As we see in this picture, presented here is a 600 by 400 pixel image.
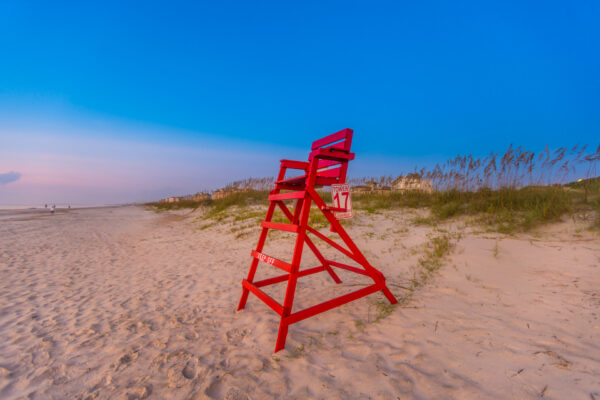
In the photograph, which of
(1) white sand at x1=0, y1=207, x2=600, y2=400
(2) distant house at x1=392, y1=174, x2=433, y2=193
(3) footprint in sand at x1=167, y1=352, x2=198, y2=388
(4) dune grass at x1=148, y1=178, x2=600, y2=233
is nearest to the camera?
(1) white sand at x1=0, y1=207, x2=600, y2=400

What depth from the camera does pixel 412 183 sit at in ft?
33.9

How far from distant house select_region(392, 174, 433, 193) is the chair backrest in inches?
297

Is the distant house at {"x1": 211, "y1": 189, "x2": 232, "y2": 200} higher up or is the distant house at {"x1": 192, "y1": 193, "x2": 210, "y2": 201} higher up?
the distant house at {"x1": 211, "y1": 189, "x2": 232, "y2": 200}

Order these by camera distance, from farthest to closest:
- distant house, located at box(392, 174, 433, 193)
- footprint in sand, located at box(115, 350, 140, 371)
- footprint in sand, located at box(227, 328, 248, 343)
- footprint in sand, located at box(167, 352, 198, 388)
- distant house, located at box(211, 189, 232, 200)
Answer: distant house, located at box(211, 189, 232, 200), distant house, located at box(392, 174, 433, 193), footprint in sand, located at box(227, 328, 248, 343), footprint in sand, located at box(115, 350, 140, 371), footprint in sand, located at box(167, 352, 198, 388)

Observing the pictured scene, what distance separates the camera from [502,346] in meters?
2.31

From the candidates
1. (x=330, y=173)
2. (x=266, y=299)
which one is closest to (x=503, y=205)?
(x=330, y=173)

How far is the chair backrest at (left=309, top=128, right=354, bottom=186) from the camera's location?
9.16 feet

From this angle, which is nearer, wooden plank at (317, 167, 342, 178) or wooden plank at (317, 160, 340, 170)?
wooden plank at (317, 160, 340, 170)

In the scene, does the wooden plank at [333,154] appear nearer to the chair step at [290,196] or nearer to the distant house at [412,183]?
the chair step at [290,196]

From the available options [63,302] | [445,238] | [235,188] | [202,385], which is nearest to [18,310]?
[63,302]

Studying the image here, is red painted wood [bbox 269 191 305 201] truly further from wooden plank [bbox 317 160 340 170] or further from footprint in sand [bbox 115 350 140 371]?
footprint in sand [bbox 115 350 140 371]

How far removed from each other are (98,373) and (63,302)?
2.65m

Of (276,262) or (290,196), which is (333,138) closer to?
(290,196)

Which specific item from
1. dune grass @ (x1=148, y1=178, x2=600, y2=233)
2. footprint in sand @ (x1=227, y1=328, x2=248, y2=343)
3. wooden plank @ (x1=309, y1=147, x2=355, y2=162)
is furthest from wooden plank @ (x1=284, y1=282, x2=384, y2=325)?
dune grass @ (x1=148, y1=178, x2=600, y2=233)
